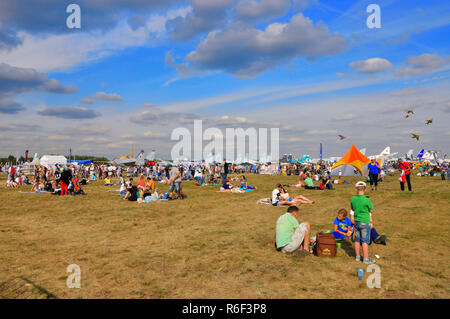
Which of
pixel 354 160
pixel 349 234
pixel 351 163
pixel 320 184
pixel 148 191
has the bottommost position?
pixel 349 234

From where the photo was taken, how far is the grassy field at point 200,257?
486 centimetres

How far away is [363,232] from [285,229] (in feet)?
5.57

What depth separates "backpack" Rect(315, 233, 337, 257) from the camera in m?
6.51

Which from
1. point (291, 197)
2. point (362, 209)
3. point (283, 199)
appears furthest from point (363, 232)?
point (291, 197)

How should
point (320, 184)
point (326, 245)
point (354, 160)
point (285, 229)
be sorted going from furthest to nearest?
point (354, 160) < point (320, 184) < point (285, 229) < point (326, 245)

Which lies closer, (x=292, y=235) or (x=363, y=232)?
(x=363, y=232)

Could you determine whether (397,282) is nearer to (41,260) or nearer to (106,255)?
(106,255)

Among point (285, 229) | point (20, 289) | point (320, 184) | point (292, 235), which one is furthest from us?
point (320, 184)

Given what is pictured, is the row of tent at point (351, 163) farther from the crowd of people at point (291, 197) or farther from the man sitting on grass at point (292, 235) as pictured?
the man sitting on grass at point (292, 235)

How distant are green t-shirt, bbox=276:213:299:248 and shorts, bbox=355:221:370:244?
1369 millimetres

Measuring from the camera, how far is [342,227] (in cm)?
820

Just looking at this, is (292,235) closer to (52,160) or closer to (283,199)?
(283,199)
